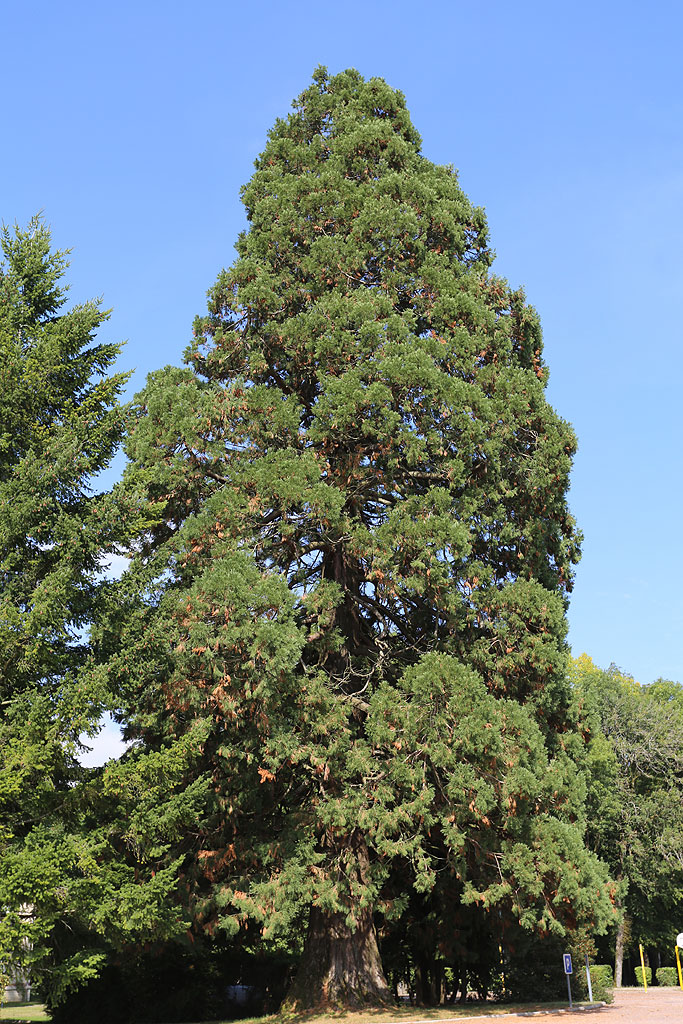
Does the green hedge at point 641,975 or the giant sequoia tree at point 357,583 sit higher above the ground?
the giant sequoia tree at point 357,583

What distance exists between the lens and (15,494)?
12.5m

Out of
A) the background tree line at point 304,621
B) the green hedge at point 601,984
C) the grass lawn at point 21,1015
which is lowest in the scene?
the grass lawn at point 21,1015

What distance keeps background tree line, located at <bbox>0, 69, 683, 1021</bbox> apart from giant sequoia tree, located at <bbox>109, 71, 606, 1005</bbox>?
0.06 meters

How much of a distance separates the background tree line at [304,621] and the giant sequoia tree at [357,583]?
62mm

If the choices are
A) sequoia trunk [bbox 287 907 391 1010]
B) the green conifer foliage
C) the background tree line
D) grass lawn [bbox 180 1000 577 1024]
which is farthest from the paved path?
the green conifer foliage

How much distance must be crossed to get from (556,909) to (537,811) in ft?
4.99

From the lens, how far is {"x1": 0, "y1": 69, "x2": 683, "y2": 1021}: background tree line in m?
12.5

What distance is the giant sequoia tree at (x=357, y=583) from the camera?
1377 cm

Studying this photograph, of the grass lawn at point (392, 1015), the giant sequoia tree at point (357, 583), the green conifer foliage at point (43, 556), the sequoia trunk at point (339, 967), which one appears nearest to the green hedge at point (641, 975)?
the grass lawn at point (392, 1015)

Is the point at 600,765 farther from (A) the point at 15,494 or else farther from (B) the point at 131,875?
(A) the point at 15,494

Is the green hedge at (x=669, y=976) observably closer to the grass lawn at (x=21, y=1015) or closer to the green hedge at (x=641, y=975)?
the green hedge at (x=641, y=975)

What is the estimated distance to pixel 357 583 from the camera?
17562 millimetres

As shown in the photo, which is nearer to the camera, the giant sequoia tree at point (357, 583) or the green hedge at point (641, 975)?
the giant sequoia tree at point (357, 583)

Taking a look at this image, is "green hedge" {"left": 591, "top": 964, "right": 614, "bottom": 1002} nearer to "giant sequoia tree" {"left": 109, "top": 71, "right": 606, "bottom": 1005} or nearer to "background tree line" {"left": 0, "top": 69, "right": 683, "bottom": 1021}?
"background tree line" {"left": 0, "top": 69, "right": 683, "bottom": 1021}
